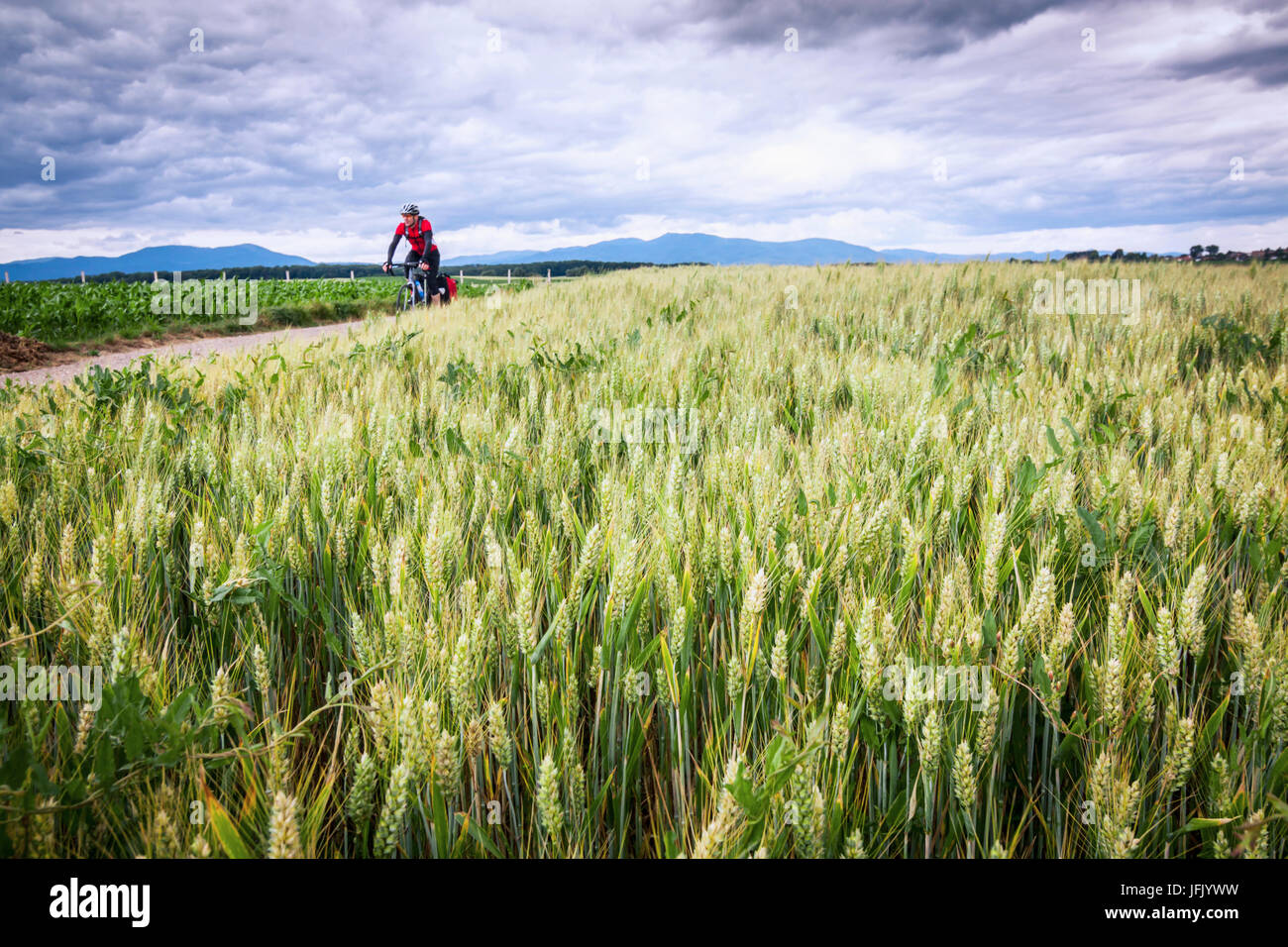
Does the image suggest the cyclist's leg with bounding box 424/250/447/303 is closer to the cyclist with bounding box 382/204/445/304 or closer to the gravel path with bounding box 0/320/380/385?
the cyclist with bounding box 382/204/445/304

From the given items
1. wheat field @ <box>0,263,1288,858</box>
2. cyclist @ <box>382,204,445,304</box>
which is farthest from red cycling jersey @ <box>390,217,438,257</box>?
wheat field @ <box>0,263,1288,858</box>

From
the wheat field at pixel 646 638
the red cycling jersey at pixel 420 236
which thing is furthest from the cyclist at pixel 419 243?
the wheat field at pixel 646 638

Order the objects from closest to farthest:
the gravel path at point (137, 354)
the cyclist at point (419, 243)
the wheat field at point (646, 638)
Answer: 1. the wheat field at point (646, 638)
2. the gravel path at point (137, 354)
3. the cyclist at point (419, 243)

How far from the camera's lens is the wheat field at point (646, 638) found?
862mm

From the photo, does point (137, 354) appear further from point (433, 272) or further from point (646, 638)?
point (646, 638)

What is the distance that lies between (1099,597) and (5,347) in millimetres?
12844

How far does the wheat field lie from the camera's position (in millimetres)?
862

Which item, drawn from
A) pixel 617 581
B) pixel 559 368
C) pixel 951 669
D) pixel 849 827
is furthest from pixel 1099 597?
pixel 559 368

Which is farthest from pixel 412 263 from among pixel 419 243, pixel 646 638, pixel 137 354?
pixel 646 638

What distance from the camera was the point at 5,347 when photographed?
9.08m

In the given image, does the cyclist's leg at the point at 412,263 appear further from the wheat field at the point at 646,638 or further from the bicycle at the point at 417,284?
the wheat field at the point at 646,638

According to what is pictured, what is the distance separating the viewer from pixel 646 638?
131cm

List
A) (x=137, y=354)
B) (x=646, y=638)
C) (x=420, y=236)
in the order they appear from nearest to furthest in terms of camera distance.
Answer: (x=646, y=638) → (x=137, y=354) → (x=420, y=236)
